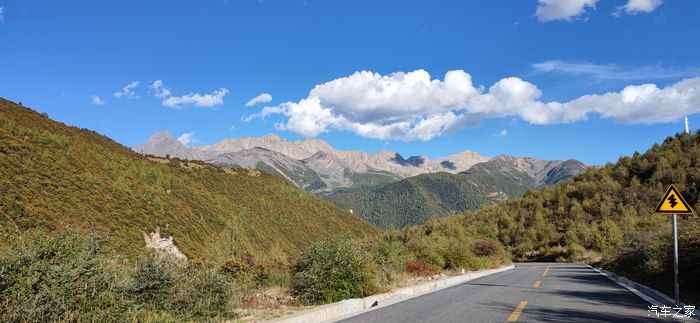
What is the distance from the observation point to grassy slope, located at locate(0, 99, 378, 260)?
3553 centimetres

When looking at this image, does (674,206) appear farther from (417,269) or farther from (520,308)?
(417,269)

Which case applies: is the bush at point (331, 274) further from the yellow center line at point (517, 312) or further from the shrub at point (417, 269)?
the shrub at point (417, 269)

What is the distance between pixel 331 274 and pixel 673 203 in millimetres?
8452

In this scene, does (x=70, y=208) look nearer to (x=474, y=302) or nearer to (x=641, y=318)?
(x=474, y=302)

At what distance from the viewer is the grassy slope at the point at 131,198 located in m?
35.5

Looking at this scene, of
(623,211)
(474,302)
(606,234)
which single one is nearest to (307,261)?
(474,302)

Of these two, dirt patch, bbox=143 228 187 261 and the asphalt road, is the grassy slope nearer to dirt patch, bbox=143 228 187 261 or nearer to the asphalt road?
dirt patch, bbox=143 228 187 261

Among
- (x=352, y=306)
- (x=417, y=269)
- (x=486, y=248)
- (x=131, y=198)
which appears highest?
(x=131, y=198)

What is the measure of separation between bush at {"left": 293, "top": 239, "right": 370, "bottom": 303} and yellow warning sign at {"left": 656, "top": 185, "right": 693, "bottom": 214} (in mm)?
7505

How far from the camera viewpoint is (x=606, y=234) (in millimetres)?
50875

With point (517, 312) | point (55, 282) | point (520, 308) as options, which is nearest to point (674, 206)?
point (520, 308)

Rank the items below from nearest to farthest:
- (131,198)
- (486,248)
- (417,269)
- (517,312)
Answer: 1. (517,312)
2. (417,269)
3. (486,248)
4. (131,198)

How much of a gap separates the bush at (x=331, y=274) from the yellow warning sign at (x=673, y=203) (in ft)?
24.6

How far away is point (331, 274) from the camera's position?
12633mm
